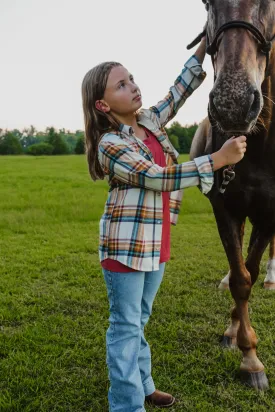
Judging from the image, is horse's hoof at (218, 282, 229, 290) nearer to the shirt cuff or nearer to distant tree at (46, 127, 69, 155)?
the shirt cuff

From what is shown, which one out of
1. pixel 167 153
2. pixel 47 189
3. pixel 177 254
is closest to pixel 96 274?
pixel 177 254

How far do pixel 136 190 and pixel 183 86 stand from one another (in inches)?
36.1

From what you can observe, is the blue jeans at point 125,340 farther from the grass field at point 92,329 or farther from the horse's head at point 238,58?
the horse's head at point 238,58

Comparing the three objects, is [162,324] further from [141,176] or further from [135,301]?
[141,176]

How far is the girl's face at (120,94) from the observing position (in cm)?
224

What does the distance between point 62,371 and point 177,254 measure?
355 centimetres

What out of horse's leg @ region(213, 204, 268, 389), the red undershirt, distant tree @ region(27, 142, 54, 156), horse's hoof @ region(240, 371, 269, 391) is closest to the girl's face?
the red undershirt

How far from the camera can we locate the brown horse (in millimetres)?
1903

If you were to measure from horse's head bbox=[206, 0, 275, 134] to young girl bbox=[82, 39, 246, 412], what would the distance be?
176 millimetres

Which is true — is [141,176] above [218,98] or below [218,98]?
below

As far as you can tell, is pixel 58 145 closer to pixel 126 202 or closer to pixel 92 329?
pixel 92 329

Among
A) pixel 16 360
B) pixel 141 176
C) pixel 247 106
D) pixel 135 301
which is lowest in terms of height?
pixel 16 360

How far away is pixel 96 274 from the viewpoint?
5250 mm

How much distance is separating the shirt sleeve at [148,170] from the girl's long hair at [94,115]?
0.48 feet
